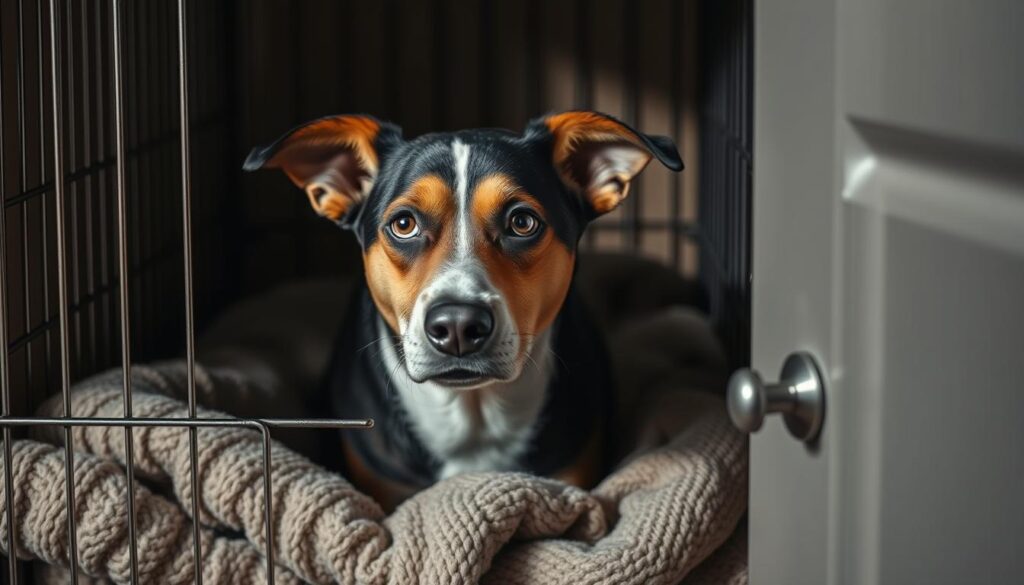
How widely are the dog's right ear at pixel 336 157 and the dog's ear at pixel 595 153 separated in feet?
0.61

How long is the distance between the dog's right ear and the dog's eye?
105mm

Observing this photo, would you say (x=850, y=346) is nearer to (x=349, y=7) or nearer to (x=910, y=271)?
(x=910, y=271)

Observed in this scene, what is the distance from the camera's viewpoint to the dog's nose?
1303mm

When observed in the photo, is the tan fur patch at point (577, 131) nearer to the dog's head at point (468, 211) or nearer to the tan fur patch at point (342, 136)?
the dog's head at point (468, 211)

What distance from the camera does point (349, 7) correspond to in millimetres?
2416

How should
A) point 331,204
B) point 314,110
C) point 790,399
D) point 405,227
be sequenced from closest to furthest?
point 790,399 → point 405,227 → point 331,204 → point 314,110

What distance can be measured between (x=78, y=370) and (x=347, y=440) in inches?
14.0

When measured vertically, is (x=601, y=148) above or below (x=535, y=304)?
above

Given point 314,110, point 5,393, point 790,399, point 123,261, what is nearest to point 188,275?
point 123,261

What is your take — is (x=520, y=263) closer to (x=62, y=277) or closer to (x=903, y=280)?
(x=62, y=277)

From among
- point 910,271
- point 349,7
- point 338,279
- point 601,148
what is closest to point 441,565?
point 601,148

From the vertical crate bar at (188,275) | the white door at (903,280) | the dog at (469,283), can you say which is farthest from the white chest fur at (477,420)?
the white door at (903,280)

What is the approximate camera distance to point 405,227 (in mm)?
1413

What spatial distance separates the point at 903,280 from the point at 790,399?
148 millimetres
